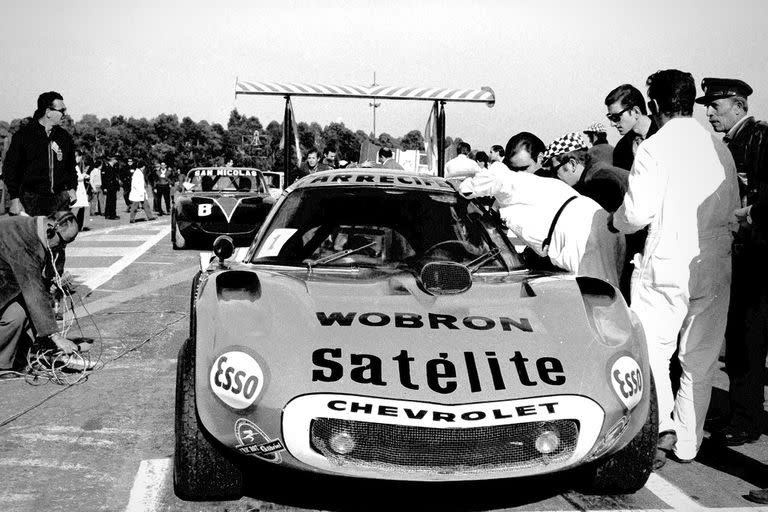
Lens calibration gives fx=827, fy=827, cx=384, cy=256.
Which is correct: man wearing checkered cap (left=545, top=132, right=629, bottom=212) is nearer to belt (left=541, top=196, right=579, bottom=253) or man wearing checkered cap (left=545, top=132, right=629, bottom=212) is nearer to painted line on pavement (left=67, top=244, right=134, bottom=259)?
belt (left=541, top=196, right=579, bottom=253)

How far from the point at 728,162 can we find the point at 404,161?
422 inches

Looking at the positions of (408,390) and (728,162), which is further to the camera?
(728,162)

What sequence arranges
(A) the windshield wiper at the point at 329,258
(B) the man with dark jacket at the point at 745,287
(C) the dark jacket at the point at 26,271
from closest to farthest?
(A) the windshield wiper at the point at 329,258 → (B) the man with dark jacket at the point at 745,287 → (C) the dark jacket at the point at 26,271

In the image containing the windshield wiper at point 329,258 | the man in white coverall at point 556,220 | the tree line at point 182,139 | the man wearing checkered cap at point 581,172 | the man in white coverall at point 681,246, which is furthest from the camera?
the tree line at point 182,139

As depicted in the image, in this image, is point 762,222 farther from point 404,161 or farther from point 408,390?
point 404,161

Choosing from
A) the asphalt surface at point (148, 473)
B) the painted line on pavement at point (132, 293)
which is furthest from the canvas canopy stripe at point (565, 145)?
the painted line on pavement at point (132, 293)

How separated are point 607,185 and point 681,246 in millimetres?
1435

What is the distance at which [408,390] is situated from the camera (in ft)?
9.48

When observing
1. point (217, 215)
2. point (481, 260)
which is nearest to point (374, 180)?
point (481, 260)

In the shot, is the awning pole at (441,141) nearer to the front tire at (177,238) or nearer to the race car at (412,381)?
the race car at (412,381)

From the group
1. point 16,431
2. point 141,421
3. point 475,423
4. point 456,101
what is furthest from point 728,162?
point 456,101

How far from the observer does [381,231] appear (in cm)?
458

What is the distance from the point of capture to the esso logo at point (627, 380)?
3094mm

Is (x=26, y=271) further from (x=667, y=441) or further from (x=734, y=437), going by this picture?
(x=734, y=437)
